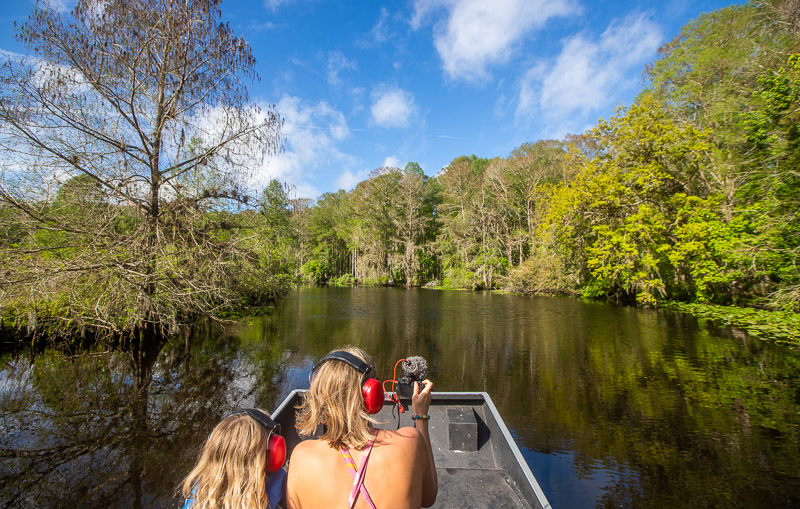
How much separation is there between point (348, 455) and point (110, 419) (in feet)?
19.7

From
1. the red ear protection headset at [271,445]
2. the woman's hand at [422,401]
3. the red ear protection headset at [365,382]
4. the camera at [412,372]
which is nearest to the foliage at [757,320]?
the camera at [412,372]

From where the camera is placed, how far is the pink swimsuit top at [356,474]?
4.81 ft

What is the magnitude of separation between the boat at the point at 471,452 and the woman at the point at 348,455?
4.66ft

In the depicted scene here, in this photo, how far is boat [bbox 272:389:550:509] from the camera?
126 inches

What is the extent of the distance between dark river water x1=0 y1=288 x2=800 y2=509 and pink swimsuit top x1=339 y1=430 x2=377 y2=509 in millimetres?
2940

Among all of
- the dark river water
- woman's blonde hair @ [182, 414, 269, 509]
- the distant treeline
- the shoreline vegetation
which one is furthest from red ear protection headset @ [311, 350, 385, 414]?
the distant treeline

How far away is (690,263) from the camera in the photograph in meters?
17.9

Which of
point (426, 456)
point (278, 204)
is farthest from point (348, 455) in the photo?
point (278, 204)

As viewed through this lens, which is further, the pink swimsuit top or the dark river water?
the dark river water

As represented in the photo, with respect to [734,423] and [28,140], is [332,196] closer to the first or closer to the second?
[28,140]

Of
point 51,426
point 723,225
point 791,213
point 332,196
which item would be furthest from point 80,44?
point 332,196

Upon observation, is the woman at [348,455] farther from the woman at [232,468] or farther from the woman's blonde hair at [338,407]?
the woman at [232,468]

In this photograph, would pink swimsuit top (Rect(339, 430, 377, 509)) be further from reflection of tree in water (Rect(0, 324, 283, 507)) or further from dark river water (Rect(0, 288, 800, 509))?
reflection of tree in water (Rect(0, 324, 283, 507))

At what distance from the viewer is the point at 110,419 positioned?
5520 millimetres
